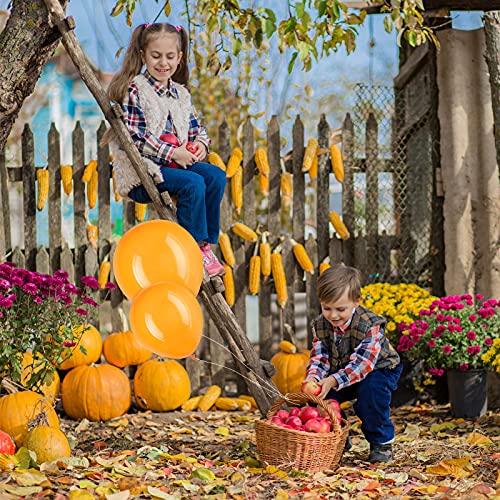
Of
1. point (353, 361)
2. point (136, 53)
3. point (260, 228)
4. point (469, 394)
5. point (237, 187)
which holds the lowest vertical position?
point (469, 394)

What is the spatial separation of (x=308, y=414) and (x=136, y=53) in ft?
6.42

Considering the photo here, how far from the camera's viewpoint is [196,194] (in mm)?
3729

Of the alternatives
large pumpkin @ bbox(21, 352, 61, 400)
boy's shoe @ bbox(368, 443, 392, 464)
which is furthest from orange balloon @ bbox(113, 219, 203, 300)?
boy's shoe @ bbox(368, 443, 392, 464)

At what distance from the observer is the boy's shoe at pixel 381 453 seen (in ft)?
12.6

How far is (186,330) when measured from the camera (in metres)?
3.11

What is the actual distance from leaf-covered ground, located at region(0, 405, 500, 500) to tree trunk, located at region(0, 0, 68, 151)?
1.84m

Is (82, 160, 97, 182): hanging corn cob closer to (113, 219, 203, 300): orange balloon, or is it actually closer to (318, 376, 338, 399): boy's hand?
(113, 219, 203, 300): orange balloon

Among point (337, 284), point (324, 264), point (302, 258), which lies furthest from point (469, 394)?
point (337, 284)

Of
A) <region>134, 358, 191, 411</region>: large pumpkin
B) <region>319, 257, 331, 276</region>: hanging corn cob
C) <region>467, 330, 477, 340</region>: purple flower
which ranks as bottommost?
<region>134, 358, 191, 411</region>: large pumpkin

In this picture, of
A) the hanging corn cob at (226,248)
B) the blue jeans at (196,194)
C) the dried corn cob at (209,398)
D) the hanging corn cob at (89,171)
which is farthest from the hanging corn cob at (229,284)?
the blue jeans at (196,194)

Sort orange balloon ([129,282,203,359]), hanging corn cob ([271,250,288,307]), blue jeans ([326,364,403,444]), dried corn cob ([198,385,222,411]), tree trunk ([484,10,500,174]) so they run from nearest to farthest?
orange balloon ([129,282,203,359]) < blue jeans ([326,364,403,444]) < tree trunk ([484,10,500,174]) < dried corn cob ([198,385,222,411]) < hanging corn cob ([271,250,288,307])

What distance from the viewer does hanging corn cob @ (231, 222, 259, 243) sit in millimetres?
5617

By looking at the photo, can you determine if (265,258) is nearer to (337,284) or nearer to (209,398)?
(209,398)

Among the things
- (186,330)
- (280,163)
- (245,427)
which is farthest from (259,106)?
(186,330)
